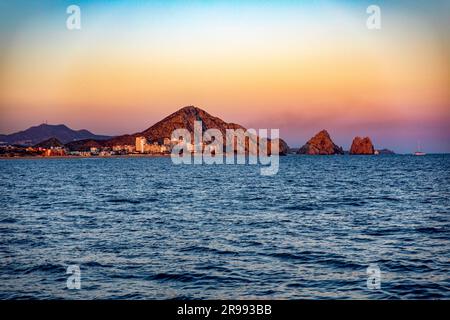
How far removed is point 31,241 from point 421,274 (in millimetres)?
20055

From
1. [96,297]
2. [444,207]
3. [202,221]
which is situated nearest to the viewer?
[96,297]

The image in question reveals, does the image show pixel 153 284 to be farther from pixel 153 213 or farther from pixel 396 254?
pixel 153 213

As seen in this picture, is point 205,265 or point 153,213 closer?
point 205,265

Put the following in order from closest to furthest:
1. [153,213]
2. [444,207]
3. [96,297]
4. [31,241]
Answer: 1. [96,297]
2. [31,241]
3. [153,213]
4. [444,207]

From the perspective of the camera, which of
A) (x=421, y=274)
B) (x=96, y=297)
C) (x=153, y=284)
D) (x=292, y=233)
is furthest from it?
(x=292, y=233)
